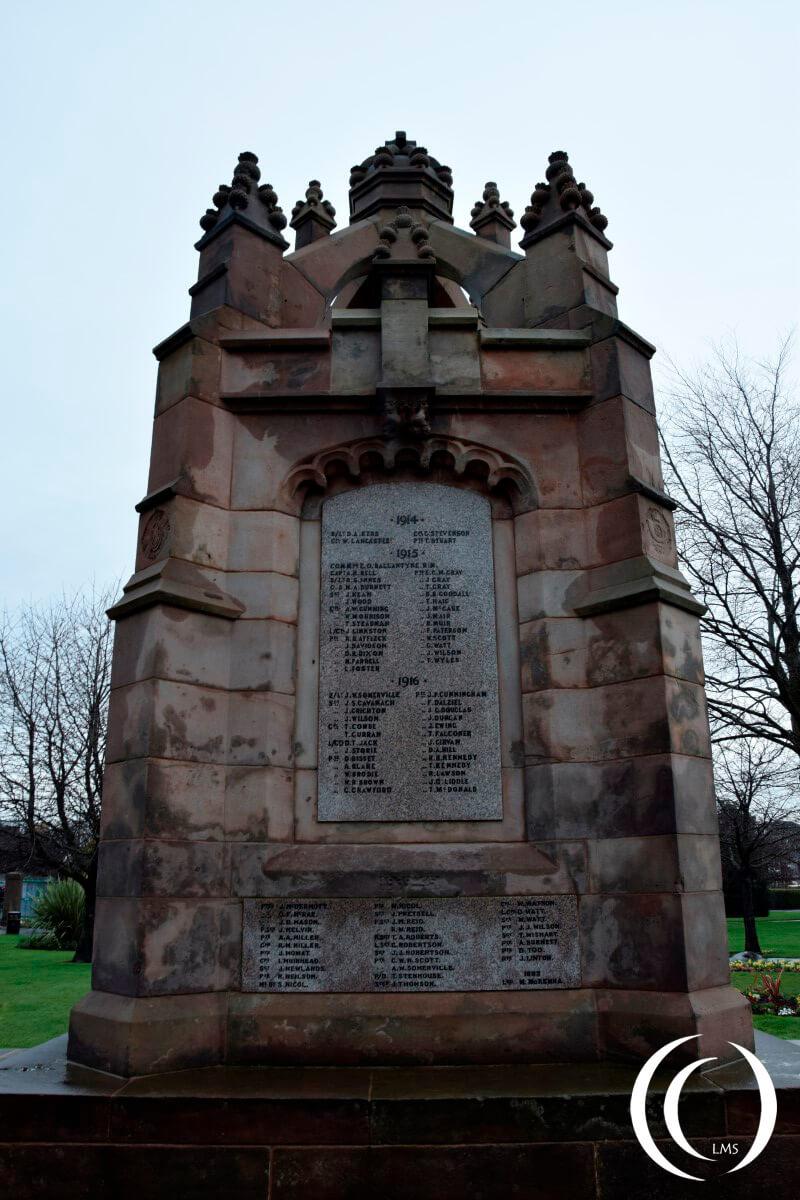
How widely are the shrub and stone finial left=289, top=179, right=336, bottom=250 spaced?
68.2 feet

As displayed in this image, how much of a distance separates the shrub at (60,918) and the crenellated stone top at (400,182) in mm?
21809

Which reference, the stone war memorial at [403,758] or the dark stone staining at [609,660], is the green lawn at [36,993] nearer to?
the stone war memorial at [403,758]

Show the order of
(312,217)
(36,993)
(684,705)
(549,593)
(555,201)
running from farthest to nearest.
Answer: (36,993) → (312,217) → (555,201) → (549,593) → (684,705)

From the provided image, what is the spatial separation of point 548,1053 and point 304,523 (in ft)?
14.1

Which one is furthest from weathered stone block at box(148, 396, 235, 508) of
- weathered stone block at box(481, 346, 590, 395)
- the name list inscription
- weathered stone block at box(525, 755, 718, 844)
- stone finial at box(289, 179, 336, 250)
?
stone finial at box(289, 179, 336, 250)

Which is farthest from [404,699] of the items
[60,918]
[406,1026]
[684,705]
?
[60,918]

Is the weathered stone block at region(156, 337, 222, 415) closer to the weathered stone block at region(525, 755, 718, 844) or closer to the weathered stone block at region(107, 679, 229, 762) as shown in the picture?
the weathered stone block at region(107, 679, 229, 762)

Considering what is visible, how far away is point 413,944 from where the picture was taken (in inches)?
231

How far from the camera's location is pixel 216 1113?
4812mm

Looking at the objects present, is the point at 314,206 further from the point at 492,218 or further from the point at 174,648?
the point at 174,648

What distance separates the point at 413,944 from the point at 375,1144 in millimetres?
1329

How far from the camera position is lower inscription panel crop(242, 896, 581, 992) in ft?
19.1

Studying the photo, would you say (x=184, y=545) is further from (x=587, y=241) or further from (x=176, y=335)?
(x=587, y=241)

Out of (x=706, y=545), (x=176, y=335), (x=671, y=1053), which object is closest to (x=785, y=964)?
(x=706, y=545)
